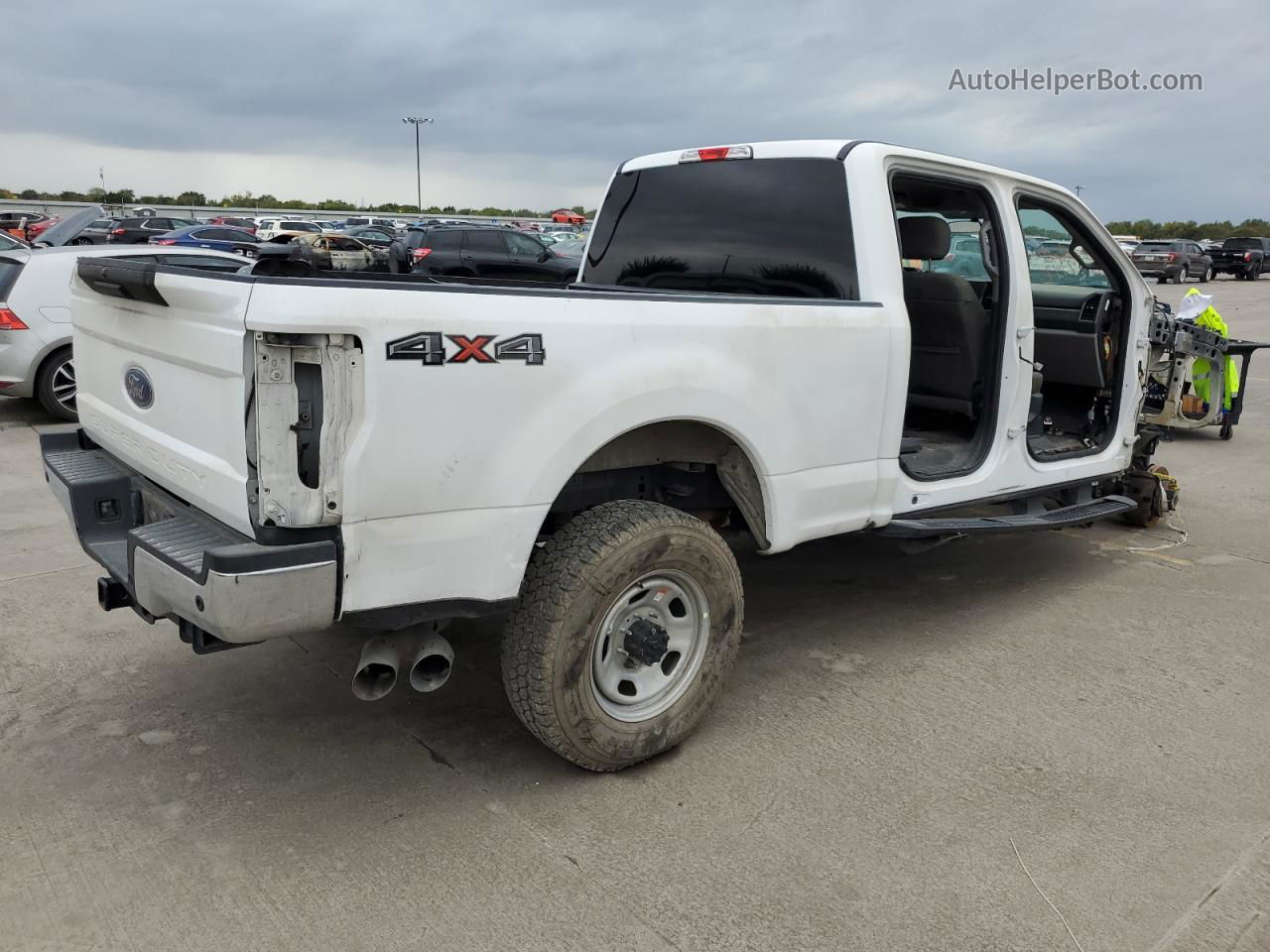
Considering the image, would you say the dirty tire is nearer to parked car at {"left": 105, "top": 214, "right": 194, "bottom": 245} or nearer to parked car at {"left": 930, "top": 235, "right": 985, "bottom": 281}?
parked car at {"left": 930, "top": 235, "right": 985, "bottom": 281}

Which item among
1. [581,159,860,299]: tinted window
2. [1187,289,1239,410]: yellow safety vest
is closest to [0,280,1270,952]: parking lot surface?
[581,159,860,299]: tinted window

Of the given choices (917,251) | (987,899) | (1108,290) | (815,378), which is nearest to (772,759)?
(987,899)

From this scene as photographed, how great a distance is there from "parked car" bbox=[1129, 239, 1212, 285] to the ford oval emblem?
38099 millimetres

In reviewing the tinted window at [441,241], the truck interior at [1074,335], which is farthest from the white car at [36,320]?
the tinted window at [441,241]

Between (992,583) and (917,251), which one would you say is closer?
(917,251)

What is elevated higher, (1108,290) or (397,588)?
(1108,290)

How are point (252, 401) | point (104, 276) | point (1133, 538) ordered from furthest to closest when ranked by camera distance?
point (1133, 538)
point (104, 276)
point (252, 401)

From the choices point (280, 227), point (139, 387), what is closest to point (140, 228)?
point (280, 227)

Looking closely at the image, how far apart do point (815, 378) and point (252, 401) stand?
189 cm

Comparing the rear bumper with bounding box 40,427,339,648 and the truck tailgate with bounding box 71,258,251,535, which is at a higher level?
the truck tailgate with bounding box 71,258,251,535

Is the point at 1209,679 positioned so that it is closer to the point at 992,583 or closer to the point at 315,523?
the point at 992,583

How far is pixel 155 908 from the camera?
2.54m

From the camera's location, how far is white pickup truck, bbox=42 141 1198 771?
2.47m

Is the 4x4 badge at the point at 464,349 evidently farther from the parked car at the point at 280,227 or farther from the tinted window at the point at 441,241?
the parked car at the point at 280,227
